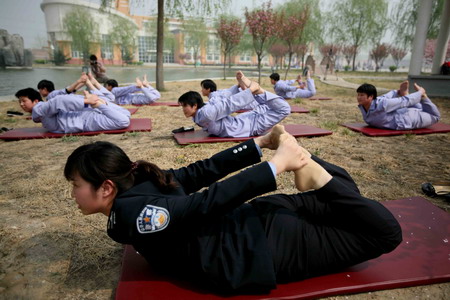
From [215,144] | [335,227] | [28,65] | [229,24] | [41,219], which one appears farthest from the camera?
[28,65]

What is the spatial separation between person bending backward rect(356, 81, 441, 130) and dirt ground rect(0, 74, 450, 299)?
351 millimetres

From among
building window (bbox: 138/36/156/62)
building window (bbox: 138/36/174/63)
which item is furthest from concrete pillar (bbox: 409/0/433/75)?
building window (bbox: 138/36/156/62)

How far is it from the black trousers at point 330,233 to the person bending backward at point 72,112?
465 centimetres

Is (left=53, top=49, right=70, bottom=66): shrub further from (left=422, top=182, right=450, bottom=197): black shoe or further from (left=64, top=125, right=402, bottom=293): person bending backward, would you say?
(left=422, top=182, right=450, bottom=197): black shoe

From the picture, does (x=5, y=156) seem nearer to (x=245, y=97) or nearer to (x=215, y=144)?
(x=215, y=144)

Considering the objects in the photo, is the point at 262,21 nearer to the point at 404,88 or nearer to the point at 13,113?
the point at 404,88

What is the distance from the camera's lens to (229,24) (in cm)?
1719

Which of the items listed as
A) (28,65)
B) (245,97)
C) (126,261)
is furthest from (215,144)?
(28,65)

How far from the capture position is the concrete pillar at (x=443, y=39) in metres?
12.2

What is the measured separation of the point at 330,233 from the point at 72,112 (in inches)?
215

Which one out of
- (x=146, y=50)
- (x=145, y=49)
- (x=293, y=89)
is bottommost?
(x=293, y=89)

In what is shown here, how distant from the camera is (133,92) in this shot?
30.6ft

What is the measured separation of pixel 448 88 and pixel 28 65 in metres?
35.2

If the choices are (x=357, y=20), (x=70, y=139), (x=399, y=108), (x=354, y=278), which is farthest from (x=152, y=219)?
(x=357, y=20)
